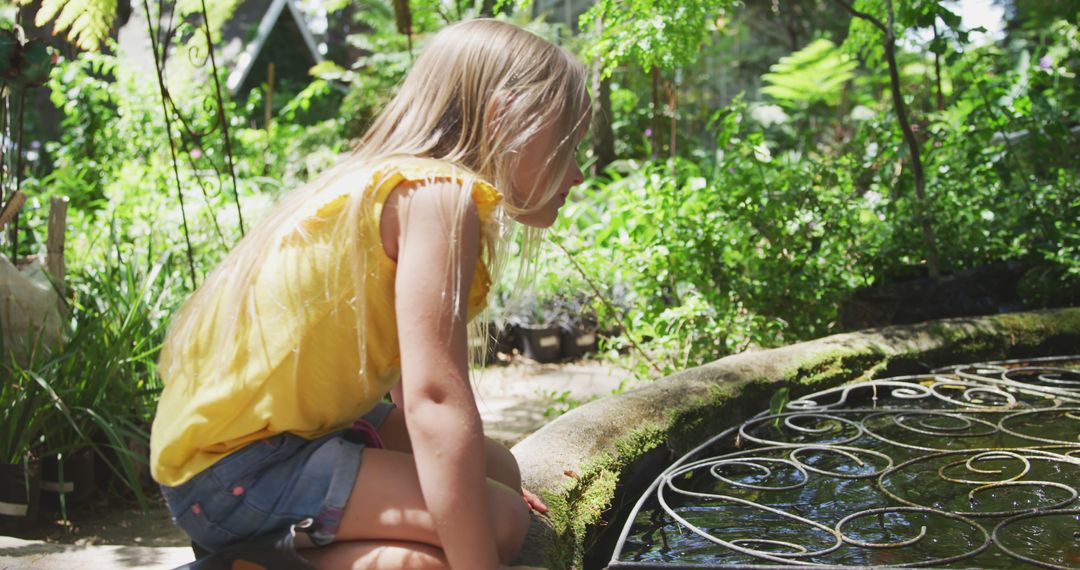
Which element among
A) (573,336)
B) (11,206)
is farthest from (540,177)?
(573,336)

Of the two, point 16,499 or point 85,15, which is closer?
point 16,499

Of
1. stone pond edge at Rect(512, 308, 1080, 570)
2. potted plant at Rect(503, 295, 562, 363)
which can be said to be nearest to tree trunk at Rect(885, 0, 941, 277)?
stone pond edge at Rect(512, 308, 1080, 570)

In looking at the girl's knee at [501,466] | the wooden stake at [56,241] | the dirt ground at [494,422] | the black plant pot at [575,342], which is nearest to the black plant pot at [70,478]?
the dirt ground at [494,422]

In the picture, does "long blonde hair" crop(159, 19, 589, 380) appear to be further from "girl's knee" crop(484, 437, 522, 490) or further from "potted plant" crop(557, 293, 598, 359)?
"potted plant" crop(557, 293, 598, 359)

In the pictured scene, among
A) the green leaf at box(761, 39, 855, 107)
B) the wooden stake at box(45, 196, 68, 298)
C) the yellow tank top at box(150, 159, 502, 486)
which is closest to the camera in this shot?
the yellow tank top at box(150, 159, 502, 486)

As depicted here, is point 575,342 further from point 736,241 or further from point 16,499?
point 16,499

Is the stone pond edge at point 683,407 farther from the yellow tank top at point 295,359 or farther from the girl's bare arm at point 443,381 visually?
the yellow tank top at point 295,359

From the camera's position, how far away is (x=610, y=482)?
6.44 feet

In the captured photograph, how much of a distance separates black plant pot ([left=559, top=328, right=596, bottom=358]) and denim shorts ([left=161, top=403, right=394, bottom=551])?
477 cm

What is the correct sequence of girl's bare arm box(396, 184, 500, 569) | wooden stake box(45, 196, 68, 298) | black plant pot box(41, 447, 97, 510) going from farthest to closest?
wooden stake box(45, 196, 68, 298), black plant pot box(41, 447, 97, 510), girl's bare arm box(396, 184, 500, 569)

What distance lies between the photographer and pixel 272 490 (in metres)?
1.33

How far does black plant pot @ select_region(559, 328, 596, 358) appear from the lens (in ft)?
20.2

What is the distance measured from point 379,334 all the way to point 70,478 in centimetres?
226

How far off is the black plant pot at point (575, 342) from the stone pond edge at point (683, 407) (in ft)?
10.1
